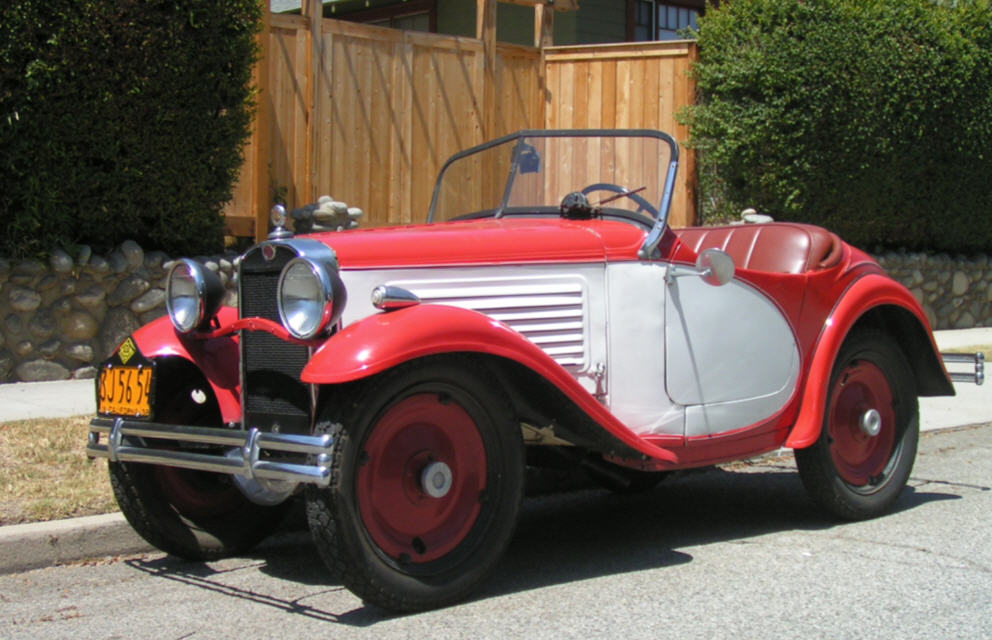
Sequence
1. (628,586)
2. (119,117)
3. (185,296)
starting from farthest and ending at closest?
(119,117), (185,296), (628,586)

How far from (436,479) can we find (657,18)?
47.9 ft

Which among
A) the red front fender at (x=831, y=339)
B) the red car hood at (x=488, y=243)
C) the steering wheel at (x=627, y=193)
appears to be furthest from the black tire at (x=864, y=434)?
the red car hood at (x=488, y=243)

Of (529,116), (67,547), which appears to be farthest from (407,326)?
(529,116)

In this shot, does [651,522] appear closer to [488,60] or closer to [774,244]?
[774,244]

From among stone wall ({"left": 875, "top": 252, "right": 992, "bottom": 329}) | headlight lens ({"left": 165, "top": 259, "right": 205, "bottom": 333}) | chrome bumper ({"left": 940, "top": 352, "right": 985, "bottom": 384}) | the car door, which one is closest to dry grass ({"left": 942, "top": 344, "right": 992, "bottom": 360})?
stone wall ({"left": 875, "top": 252, "right": 992, "bottom": 329})

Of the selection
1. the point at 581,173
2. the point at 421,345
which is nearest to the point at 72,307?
the point at 581,173

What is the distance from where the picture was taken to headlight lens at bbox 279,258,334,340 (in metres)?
4.11

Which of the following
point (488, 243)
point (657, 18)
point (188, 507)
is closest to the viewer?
point (488, 243)

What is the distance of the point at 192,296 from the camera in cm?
480

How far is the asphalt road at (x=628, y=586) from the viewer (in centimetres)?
406

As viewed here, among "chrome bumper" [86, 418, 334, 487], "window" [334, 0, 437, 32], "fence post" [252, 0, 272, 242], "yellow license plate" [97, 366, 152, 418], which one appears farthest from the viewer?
"window" [334, 0, 437, 32]

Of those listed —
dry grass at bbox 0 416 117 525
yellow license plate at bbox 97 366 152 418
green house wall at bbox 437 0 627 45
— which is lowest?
dry grass at bbox 0 416 117 525

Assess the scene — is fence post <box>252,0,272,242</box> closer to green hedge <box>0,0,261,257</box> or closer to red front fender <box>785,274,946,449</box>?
green hedge <box>0,0,261,257</box>

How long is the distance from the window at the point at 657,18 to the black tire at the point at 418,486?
13.5 meters
